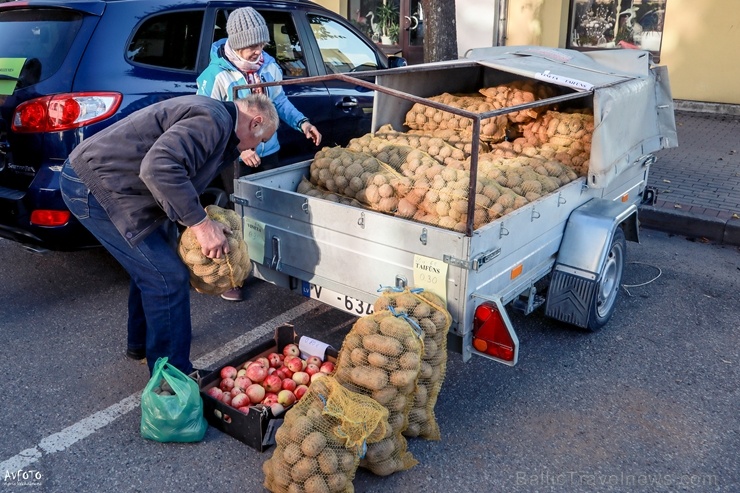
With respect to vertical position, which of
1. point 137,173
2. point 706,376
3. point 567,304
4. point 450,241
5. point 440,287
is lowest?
point 706,376

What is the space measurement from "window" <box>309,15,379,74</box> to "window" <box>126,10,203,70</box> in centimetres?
135

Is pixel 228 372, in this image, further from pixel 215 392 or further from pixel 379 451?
pixel 379 451

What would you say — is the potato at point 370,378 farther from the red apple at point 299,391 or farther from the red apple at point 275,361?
the red apple at point 275,361

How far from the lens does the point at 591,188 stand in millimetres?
4805

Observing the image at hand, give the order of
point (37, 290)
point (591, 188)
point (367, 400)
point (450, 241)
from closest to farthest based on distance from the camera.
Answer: point (367, 400) < point (450, 241) < point (591, 188) < point (37, 290)

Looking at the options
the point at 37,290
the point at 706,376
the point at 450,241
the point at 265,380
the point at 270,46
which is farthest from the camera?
the point at 270,46

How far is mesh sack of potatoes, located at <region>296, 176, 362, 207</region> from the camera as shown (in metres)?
4.50

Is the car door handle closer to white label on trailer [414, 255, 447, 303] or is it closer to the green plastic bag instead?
white label on trailer [414, 255, 447, 303]

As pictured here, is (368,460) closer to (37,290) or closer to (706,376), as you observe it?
(706,376)

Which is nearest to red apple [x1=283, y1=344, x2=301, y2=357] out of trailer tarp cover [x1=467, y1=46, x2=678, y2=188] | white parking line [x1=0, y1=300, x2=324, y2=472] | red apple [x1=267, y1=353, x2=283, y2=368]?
red apple [x1=267, y1=353, x2=283, y2=368]

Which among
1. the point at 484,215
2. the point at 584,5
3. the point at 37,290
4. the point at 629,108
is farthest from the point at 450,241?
the point at 584,5

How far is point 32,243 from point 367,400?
290cm

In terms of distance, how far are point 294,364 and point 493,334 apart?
1130 millimetres

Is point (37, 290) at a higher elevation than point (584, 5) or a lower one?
lower
